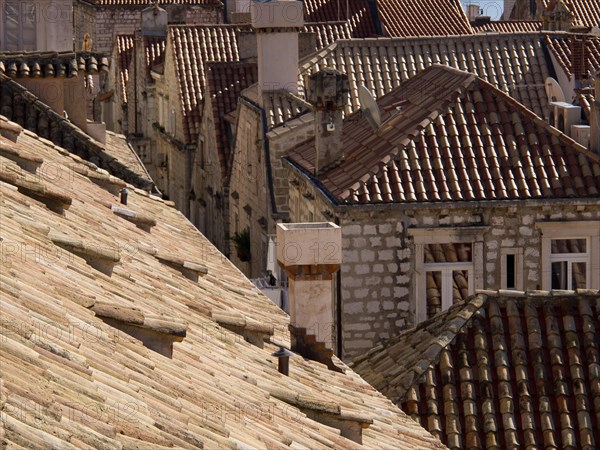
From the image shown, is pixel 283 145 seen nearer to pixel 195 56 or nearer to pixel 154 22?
pixel 195 56

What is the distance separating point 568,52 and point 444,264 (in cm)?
1232

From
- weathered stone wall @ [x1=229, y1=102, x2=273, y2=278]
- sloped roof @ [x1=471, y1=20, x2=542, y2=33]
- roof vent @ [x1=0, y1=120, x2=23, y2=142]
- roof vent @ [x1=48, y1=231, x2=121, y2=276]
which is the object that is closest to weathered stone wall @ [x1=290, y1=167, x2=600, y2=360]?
weathered stone wall @ [x1=229, y1=102, x2=273, y2=278]

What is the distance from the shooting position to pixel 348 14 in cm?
4972

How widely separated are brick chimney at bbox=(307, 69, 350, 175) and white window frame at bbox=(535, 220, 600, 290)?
3.33m

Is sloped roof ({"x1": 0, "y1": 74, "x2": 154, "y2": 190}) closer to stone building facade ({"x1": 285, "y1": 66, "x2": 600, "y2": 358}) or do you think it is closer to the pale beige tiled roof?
the pale beige tiled roof

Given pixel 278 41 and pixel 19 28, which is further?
pixel 278 41

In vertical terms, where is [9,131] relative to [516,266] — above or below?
above

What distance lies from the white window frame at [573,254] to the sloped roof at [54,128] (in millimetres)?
5755

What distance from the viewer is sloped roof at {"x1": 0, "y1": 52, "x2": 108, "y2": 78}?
21.5 m

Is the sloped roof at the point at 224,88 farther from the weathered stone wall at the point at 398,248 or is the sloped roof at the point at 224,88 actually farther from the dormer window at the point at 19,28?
the weathered stone wall at the point at 398,248

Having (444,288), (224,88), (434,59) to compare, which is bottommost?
(444,288)

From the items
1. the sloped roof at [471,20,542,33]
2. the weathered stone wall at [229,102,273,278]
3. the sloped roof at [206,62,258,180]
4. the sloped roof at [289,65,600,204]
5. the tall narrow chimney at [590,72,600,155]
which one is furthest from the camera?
the sloped roof at [471,20,542,33]

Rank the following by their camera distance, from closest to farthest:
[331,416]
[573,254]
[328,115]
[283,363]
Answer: [331,416] → [283,363] → [573,254] → [328,115]

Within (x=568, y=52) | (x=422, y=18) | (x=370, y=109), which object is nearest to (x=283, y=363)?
(x=370, y=109)
